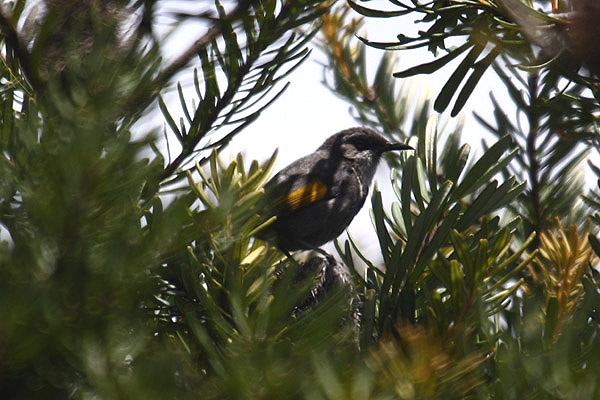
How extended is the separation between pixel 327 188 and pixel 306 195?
30 cm

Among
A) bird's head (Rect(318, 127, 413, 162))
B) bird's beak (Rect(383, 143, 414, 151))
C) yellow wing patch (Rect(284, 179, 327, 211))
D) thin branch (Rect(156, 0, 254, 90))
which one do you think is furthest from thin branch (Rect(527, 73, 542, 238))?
bird's head (Rect(318, 127, 413, 162))

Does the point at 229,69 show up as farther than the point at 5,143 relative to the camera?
Yes

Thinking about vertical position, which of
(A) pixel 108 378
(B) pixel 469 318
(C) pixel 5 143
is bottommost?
(B) pixel 469 318

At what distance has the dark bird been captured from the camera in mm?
3828

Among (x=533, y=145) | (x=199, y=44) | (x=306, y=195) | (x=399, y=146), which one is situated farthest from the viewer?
(x=306, y=195)

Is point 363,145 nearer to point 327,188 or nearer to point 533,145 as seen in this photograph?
point 327,188

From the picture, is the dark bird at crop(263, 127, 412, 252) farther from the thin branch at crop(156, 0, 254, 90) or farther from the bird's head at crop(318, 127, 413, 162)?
the thin branch at crop(156, 0, 254, 90)

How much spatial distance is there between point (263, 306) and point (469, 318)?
327 mm

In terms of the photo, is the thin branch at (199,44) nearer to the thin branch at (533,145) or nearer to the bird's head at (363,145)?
the thin branch at (533,145)

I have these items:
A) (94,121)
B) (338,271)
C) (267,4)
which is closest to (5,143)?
(94,121)

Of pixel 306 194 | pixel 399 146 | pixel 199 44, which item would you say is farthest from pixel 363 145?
pixel 199 44

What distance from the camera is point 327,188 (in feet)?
13.7

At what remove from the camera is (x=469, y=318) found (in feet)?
3.15

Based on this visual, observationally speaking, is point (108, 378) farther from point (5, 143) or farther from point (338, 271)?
point (338, 271)
